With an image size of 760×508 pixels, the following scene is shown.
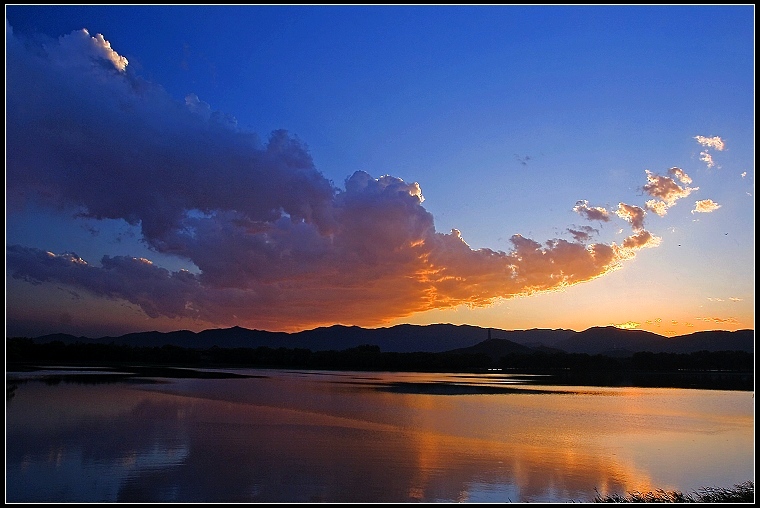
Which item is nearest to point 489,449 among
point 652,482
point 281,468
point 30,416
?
point 652,482

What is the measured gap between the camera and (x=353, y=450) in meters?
20.4

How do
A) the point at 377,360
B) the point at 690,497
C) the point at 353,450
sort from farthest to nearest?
1. the point at 377,360
2. the point at 353,450
3. the point at 690,497

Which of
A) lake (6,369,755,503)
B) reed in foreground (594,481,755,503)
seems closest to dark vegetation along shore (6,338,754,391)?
lake (6,369,755,503)

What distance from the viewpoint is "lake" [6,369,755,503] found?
597 inches

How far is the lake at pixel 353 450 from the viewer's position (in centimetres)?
1516

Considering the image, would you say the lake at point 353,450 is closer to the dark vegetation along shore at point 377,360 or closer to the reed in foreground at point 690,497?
the reed in foreground at point 690,497

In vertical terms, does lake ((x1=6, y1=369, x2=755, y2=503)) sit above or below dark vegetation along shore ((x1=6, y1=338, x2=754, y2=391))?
below

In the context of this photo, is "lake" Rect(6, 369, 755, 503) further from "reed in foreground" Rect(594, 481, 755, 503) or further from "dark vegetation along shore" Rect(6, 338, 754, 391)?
"dark vegetation along shore" Rect(6, 338, 754, 391)

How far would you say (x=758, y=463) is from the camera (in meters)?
10.7

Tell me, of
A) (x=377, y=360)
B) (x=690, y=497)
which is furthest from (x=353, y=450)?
(x=377, y=360)

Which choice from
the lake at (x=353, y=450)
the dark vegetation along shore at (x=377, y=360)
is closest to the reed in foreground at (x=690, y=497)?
the lake at (x=353, y=450)

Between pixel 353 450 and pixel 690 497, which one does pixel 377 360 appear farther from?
pixel 690 497

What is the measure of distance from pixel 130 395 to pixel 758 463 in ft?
121

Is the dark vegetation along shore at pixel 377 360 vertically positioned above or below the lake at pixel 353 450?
above
